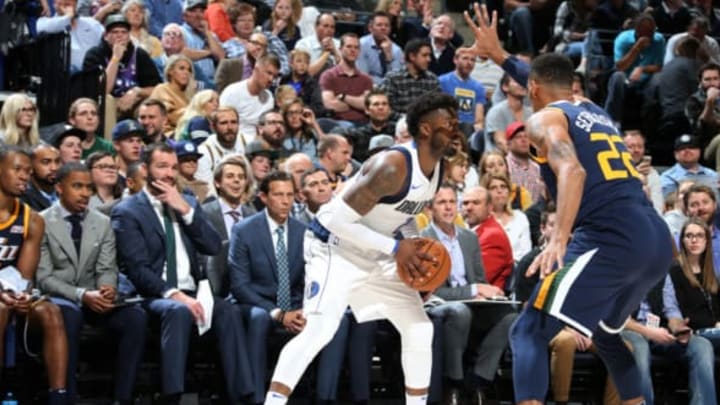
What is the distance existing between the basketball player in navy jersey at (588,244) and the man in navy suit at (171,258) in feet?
9.10

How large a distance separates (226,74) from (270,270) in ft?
15.2

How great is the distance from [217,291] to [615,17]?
8.63 metres

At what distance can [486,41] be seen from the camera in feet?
27.7

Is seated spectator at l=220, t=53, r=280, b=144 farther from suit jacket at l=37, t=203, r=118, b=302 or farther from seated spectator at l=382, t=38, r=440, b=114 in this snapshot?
suit jacket at l=37, t=203, r=118, b=302

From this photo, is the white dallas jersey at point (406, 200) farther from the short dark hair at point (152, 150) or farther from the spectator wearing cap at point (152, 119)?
the spectator wearing cap at point (152, 119)

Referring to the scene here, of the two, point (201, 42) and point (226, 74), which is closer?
point (226, 74)

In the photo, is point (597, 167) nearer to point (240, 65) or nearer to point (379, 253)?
point (379, 253)

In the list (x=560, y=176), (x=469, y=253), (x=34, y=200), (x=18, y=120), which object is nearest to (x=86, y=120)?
(x=18, y=120)

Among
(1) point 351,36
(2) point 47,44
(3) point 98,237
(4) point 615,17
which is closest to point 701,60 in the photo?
(4) point 615,17

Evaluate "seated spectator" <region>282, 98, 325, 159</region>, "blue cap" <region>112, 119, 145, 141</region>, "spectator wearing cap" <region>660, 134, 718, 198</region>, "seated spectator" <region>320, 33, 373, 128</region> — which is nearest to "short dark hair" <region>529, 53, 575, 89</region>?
"blue cap" <region>112, 119, 145, 141</region>

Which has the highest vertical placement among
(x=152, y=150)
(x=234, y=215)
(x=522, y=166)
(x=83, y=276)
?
(x=152, y=150)

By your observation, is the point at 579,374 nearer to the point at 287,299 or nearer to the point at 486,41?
the point at 287,299

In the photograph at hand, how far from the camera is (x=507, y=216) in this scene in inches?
457

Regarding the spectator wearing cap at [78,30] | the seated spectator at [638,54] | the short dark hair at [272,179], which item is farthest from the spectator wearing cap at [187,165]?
the seated spectator at [638,54]
